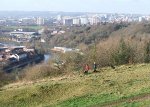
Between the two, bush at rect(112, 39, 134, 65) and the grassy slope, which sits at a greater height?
the grassy slope

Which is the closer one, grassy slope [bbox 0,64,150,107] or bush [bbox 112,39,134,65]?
grassy slope [bbox 0,64,150,107]

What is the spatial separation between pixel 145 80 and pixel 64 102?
4436 millimetres

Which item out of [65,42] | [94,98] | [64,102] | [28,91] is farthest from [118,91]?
[65,42]

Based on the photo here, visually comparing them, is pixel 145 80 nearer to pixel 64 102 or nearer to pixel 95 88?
pixel 95 88

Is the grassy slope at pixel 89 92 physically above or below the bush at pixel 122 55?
above

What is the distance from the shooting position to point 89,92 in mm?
17031

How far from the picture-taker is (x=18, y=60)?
8131 centimetres

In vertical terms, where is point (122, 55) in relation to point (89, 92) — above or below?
below

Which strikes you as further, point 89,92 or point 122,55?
point 122,55

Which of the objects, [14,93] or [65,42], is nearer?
[14,93]

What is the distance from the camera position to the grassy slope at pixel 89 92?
15.2 meters

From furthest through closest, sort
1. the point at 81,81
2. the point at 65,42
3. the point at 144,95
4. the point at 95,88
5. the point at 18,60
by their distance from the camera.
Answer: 1. the point at 65,42
2. the point at 18,60
3. the point at 81,81
4. the point at 95,88
5. the point at 144,95

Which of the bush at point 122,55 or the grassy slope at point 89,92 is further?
the bush at point 122,55

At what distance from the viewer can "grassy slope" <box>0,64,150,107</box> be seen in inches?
599
